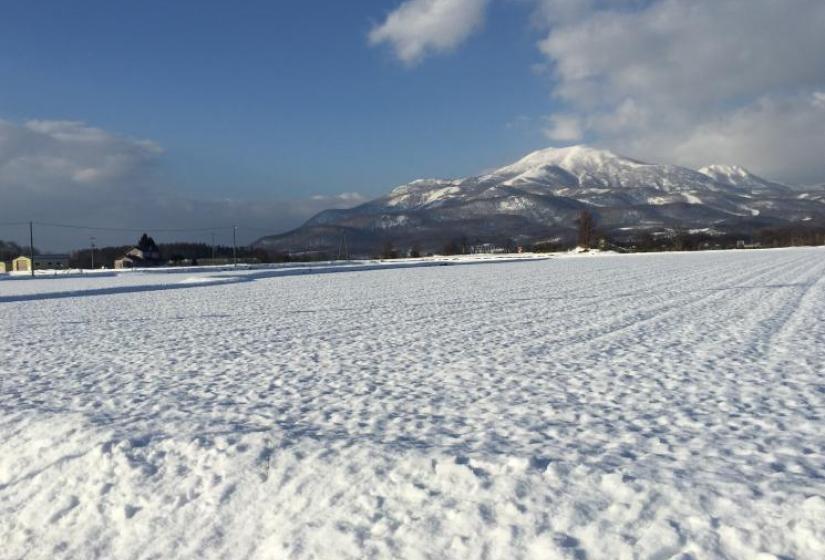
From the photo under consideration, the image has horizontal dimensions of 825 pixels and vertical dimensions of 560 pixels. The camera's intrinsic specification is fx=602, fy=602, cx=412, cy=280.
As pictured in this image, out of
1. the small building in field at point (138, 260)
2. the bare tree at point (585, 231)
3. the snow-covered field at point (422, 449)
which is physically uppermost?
the bare tree at point (585, 231)

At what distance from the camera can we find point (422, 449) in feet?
22.8

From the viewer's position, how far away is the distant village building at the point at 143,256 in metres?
133

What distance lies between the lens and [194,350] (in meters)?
14.4

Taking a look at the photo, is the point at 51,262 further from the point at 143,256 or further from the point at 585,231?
the point at 585,231

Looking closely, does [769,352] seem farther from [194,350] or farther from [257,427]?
[194,350]

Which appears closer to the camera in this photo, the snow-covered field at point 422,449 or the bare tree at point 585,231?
the snow-covered field at point 422,449

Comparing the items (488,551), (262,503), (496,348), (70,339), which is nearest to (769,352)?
(496,348)

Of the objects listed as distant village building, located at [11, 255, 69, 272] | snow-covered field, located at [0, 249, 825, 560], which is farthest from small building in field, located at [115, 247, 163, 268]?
snow-covered field, located at [0, 249, 825, 560]

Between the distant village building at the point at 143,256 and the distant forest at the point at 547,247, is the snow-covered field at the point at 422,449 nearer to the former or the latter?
the distant forest at the point at 547,247

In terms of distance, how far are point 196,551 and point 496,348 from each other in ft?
29.8

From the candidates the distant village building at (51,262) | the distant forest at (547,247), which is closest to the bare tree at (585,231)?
the distant forest at (547,247)

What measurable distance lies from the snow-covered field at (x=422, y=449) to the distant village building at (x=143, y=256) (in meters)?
129

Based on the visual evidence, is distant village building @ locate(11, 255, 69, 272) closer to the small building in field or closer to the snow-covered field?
the small building in field

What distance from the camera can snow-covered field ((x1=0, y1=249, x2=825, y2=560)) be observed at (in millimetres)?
5375
